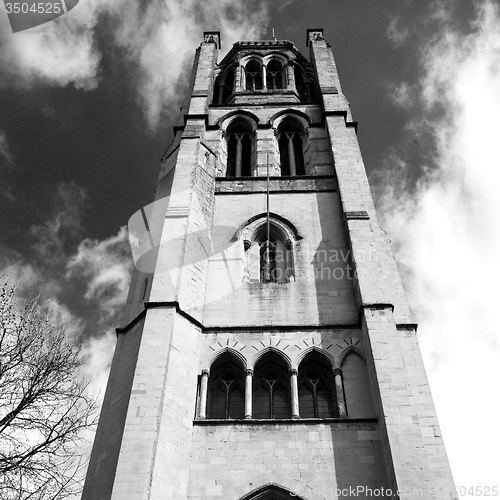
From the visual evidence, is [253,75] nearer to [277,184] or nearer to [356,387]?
[277,184]

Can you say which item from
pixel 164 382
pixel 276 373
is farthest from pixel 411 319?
pixel 164 382

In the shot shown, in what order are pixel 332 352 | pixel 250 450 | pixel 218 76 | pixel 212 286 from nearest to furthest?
pixel 250 450 → pixel 332 352 → pixel 212 286 → pixel 218 76

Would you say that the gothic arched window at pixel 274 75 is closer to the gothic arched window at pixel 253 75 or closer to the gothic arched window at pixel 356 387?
the gothic arched window at pixel 253 75

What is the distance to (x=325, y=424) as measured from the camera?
11266mm

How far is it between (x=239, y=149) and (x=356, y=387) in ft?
36.6

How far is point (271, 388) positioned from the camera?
492 inches

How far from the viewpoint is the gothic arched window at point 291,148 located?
19.9m

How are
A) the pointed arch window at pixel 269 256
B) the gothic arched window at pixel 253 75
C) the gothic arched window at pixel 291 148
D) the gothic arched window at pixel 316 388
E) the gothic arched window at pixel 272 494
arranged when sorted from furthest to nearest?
the gothic arched window at pixel 253 75
the gothic arched window at pixel 291 148
the pointed arch window at pixel 269 256
the gothic arched window at pixel 316 388
the gothic arched window at pixel 272 494

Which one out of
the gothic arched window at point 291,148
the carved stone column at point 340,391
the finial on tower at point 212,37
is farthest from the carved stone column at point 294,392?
the finial on tower at point 212,37

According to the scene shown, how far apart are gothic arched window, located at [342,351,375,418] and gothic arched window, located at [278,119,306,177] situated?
813 centimetres

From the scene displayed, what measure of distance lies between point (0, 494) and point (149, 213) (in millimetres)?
8660

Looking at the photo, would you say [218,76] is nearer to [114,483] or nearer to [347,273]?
[347,273]

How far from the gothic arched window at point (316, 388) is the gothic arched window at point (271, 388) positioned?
0.33 metres

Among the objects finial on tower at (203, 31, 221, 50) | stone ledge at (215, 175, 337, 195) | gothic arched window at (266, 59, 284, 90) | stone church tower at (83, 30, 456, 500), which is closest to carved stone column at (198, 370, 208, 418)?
stone church tower at (83, 30, 456, 500)
